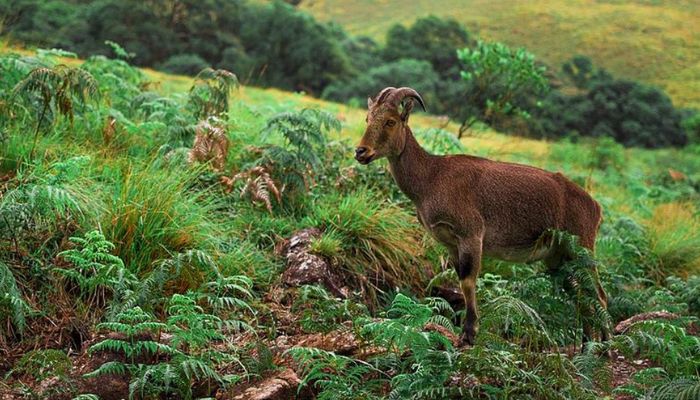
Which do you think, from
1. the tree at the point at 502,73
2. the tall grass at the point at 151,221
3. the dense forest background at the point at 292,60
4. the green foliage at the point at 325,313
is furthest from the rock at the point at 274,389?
the dense forest background at the point at 292,60

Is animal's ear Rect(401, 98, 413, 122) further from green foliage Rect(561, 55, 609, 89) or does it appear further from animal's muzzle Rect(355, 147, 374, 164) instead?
green foliage Rect(561, 55, 609, 89)

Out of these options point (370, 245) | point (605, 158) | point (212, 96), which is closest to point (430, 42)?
point (605, 158)

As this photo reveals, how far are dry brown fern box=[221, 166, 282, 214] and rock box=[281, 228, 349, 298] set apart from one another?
60cm

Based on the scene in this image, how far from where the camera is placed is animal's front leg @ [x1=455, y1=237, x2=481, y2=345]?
6914 millimetres

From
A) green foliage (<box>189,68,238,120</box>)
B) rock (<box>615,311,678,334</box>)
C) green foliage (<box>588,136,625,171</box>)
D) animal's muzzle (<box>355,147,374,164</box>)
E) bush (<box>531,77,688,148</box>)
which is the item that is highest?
animal's muzzle (<box>355,147,374,164</box>)

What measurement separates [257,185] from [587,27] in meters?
89.1

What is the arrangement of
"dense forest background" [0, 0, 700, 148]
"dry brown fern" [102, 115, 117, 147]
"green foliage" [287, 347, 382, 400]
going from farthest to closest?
"dense forest background" [0, 0, 700, 148] < "dry brown fern" [102, 115, 117, 147] < "green foliage" [287, 347, 382, 400]

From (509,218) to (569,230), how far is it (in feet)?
2.24

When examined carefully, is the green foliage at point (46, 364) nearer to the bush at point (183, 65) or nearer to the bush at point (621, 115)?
the bush at point (183, 65)

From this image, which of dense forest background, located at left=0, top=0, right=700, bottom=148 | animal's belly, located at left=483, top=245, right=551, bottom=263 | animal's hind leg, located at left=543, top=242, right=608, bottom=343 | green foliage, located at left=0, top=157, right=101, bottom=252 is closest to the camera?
green foliage, located at left=0, top=157, right=101, bottom=252

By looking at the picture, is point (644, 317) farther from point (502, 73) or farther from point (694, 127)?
point (694, 127)

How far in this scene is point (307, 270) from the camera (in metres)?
8.23

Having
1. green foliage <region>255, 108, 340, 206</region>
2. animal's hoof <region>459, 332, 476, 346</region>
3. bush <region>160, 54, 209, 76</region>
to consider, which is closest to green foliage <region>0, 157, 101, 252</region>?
green foliage <region>255, 108, 340, 206</region>

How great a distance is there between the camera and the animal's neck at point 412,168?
7.20 metres
